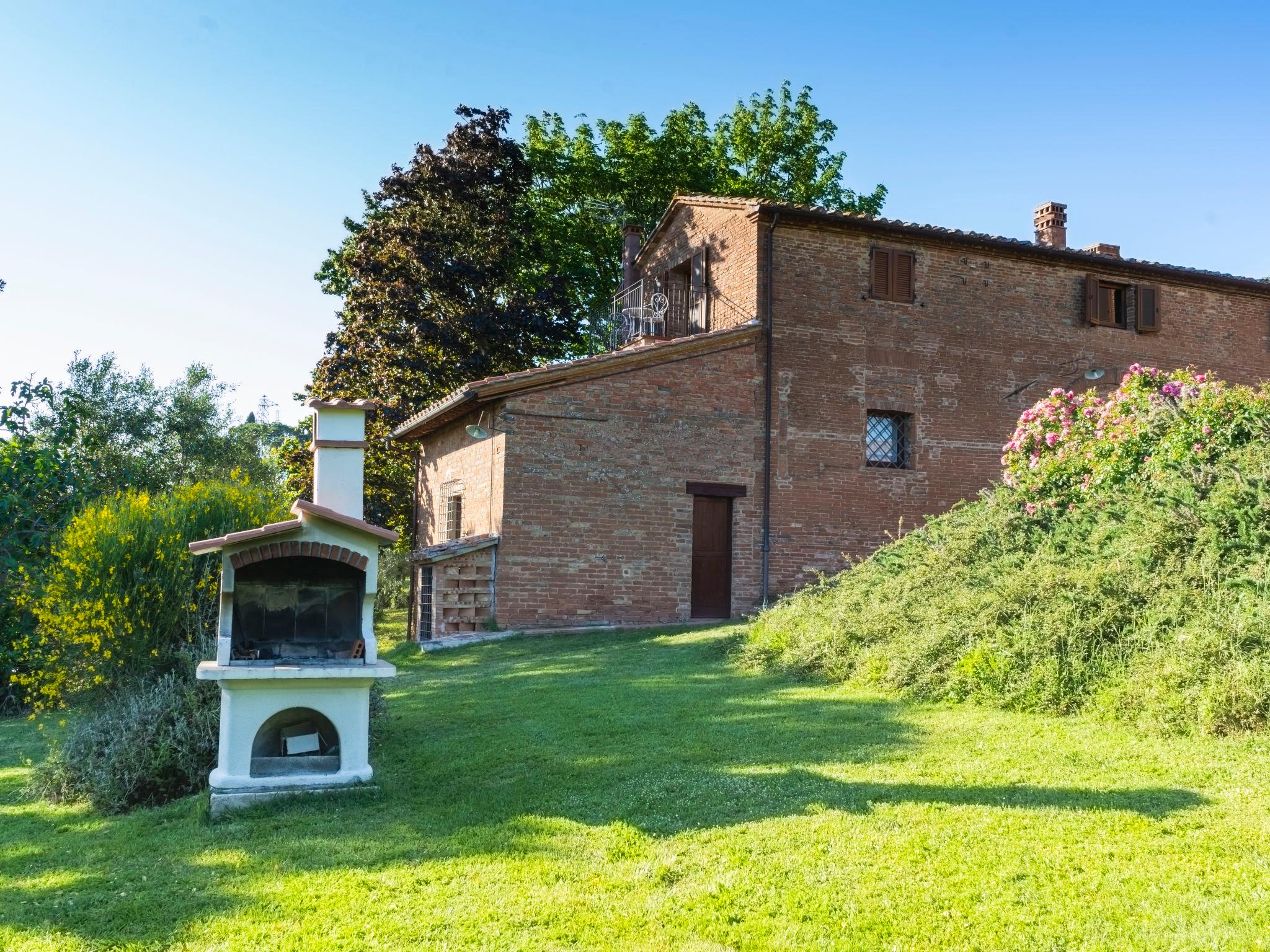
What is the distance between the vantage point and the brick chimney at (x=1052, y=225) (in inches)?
855

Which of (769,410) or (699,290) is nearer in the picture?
(769,410)

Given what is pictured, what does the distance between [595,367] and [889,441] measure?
5634 mm

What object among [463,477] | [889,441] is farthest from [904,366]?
[463,477]

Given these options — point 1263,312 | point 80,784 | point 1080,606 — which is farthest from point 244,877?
point 1263,312

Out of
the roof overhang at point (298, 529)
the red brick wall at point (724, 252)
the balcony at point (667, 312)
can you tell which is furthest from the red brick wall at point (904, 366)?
the roof overhang at point (298, 529)

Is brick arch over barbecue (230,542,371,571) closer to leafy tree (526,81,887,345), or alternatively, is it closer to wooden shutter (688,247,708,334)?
wooden shutter (688,247,708,334)

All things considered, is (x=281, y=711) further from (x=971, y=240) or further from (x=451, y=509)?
(x=971, y=240)

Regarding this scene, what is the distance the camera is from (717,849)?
15.9 ft

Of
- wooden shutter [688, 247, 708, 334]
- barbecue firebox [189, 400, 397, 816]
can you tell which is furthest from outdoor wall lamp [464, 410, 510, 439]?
barbecue firebox [189, 400, 397, 816]

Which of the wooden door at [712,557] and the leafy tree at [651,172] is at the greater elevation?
the leafy tree at [651,172]

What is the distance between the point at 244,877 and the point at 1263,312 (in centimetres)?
2213

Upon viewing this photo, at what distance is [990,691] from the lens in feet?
24.4

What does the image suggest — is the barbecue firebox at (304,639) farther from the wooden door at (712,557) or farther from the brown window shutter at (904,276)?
the brown window shutter at (904,276)

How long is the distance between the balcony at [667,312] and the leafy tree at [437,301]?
227 cm
